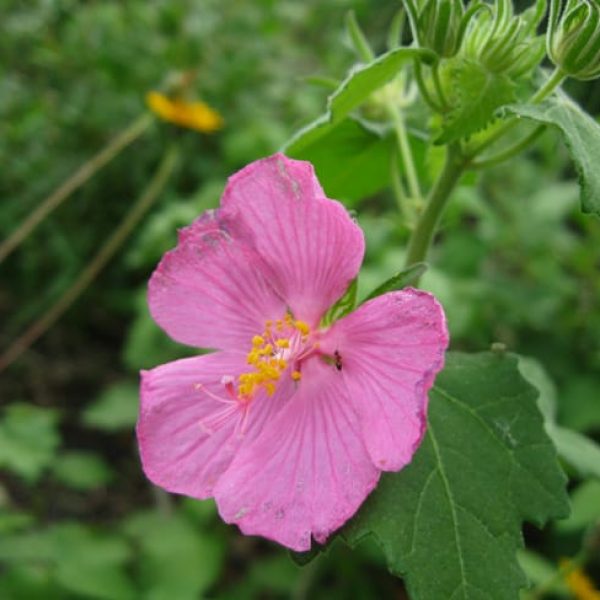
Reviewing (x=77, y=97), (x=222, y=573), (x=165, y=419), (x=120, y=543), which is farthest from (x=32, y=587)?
(x=77, y=97)

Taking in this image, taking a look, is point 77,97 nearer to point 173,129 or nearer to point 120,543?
point 173,129

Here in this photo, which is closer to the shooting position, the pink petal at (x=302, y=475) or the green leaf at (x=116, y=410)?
the pink petal at (x=302, y=475)

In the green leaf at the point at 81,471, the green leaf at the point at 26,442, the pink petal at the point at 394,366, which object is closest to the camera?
the pink petal at the point at 394,366

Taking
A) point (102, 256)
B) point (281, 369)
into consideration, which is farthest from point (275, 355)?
point (102, 256)

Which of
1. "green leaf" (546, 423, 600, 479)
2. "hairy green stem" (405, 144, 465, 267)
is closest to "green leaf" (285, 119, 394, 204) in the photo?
"hairy green stem" (405, 144, 465, 267)

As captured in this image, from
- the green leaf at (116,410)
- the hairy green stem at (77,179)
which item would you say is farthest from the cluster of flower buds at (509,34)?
the hairy green stem at (77,179)

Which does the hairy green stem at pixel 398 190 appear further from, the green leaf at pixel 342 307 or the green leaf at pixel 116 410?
the green leaf at pixel 116 410

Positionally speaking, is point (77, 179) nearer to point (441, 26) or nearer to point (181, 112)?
point (181, 112)
